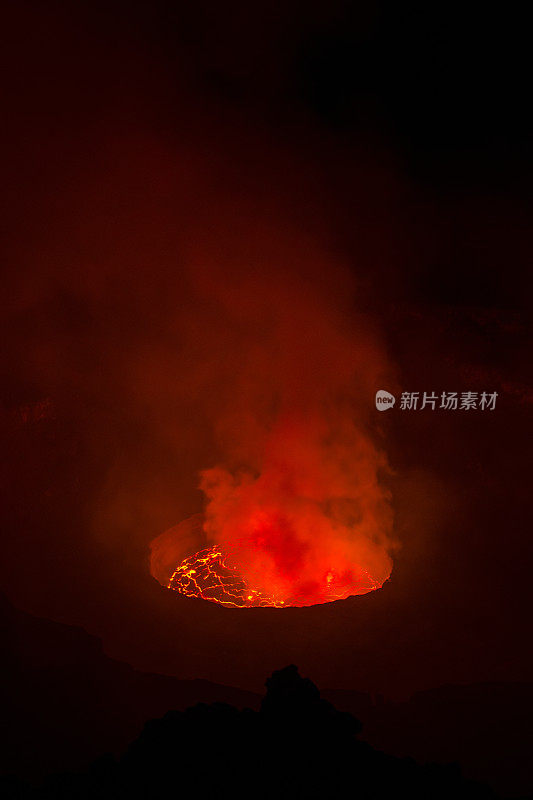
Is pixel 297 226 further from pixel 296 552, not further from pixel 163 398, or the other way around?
pixel 296 552

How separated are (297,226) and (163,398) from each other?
2301 millimetres

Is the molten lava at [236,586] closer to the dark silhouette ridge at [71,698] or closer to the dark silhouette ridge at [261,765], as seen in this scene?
the dark silhouette ridge at [71,698]

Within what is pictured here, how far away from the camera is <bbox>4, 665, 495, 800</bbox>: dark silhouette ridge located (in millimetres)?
1764

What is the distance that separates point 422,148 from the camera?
838 centimetres

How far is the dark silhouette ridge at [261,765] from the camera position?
1.76 metres

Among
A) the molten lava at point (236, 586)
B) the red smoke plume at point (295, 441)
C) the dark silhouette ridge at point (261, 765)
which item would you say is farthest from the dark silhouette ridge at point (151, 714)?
the dark silhouette ridge at point (261, 765)

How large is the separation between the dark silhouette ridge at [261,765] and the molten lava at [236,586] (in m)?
3.22

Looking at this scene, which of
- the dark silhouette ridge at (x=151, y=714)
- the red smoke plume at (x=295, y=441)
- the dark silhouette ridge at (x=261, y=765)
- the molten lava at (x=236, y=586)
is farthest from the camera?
the red smoke plume at (x=295, y=441)

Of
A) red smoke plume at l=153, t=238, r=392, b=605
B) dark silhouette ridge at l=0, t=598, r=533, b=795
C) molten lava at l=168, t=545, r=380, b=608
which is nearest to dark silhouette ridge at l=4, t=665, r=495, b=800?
dark silhouette ridge at l=0, t=598, r=533, b=795

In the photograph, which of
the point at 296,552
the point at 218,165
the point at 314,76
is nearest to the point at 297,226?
the point at 218,165

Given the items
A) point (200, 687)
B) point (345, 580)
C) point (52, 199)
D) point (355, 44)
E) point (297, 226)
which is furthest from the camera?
point (355, 44)

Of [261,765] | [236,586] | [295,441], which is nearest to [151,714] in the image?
[236,586]

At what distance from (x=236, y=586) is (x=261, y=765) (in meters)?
3.74

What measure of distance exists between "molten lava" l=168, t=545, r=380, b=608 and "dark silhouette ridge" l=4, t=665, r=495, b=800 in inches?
Answer: 127
